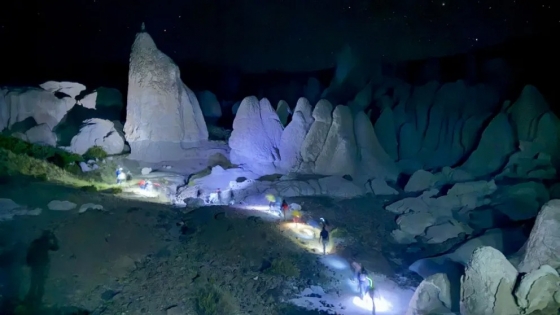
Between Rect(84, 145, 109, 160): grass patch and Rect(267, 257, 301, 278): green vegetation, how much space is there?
15404 millimetres

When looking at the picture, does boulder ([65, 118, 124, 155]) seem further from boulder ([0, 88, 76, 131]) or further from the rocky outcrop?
the rocky outcrop

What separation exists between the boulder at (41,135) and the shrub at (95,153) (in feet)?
8.08

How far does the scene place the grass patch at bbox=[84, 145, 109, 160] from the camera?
88.9 feet

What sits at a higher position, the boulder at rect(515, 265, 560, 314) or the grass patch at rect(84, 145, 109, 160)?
the grass patch at rect(84, 145, 109, 160)

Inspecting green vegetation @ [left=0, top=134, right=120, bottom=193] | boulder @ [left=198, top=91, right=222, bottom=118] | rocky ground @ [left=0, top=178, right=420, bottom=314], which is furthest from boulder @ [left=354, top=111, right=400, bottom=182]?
→ boulder @ [left=198, top=91, right=222, bottom=118]

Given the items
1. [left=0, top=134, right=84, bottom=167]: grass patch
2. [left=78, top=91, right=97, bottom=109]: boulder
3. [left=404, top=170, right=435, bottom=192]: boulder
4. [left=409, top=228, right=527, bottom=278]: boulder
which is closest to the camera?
[left=409, top=228, right=527, bottom=278]: boulder

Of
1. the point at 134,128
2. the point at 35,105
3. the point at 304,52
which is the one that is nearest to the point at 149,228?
the point at 134,128

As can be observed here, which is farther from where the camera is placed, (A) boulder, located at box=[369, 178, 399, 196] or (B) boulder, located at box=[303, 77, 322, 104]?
(B) boulder, located at box=[303, 77, 322, 104]

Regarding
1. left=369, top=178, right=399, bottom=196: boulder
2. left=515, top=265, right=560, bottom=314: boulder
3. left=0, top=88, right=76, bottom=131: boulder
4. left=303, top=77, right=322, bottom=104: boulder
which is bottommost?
left=515, top=265, right=560, bottom=314: boulder

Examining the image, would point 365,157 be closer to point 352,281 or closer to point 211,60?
point 352,281

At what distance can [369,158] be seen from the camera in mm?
26266

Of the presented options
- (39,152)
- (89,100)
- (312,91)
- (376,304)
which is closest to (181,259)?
(376,304)

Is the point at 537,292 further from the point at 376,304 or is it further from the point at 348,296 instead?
the point at 348,296

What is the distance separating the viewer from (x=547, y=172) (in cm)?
2359
